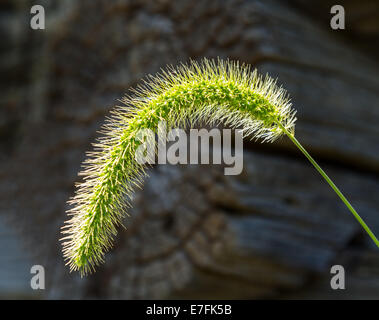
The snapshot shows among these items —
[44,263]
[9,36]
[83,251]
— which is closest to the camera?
[83,251]

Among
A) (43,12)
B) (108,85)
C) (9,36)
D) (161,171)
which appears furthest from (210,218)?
(9,36)

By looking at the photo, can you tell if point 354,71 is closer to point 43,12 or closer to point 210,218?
point 210,218

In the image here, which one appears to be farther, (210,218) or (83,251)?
(210,218)

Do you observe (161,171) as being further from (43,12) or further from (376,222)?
(43,12)

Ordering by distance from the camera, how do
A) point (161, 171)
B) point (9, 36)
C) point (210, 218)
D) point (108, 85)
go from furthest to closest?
Answer: point (9, 36) < point (108, 85) < point (161, 171) < point (210, 218)

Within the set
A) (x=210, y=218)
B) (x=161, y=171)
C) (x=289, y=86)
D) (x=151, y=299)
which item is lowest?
(x=151, y=299)

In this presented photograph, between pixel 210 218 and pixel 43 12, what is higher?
pixel 43 12

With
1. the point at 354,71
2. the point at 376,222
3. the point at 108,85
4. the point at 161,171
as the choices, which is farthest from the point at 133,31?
the point at 376,222
